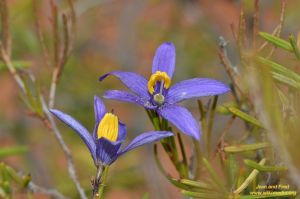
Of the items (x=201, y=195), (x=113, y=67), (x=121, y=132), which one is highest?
(x=113, y=67)

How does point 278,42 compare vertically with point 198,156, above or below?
above

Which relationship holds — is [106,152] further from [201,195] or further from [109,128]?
[201,195]

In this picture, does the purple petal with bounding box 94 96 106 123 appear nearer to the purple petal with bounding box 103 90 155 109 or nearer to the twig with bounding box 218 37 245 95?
the purple petal with bounding box 103 90 155 109

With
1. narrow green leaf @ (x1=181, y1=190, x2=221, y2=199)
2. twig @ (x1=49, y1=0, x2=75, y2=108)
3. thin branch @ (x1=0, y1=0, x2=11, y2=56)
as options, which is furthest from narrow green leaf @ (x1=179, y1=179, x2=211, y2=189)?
thin branch @ (x1=0, y1=0, x2=11, y2=56)

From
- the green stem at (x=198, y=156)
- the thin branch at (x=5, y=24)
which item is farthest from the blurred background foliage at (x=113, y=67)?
the green stem at (x=198, y=156)

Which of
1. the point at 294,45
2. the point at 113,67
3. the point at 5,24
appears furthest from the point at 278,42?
the point at 113,67

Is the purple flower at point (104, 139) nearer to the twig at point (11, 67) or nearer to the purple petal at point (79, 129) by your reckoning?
the purple petal at point (79, 129)

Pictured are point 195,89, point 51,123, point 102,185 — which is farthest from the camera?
point 51,123
